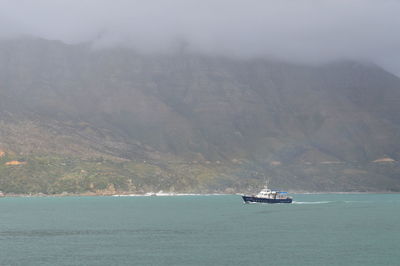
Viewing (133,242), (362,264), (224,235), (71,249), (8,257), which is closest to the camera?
(362,264)

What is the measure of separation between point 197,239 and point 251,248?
24.0m

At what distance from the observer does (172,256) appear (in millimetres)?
150000

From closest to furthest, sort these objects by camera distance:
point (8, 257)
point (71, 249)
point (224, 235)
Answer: point (8, 257)
point (71, 249)
point (224, 235)

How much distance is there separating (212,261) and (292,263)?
1751 cm

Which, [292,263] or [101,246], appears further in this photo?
[101,246]

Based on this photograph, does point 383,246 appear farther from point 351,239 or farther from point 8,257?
point 8,257

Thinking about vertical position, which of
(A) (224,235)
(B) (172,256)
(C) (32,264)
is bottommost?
(C) (32,264)

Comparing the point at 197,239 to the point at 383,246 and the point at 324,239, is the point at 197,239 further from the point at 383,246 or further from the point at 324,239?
the point at 383,246

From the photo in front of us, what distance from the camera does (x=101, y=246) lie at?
168 meters

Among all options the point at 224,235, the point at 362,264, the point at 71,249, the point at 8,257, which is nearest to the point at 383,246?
the point at 362,264

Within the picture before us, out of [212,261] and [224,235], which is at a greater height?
[224,235]

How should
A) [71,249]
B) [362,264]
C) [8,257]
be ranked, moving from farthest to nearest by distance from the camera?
[71,249], [8,257], [362,264]

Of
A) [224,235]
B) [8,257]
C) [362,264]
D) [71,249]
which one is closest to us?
[362,264]

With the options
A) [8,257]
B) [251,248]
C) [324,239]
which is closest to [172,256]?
[251,248]
